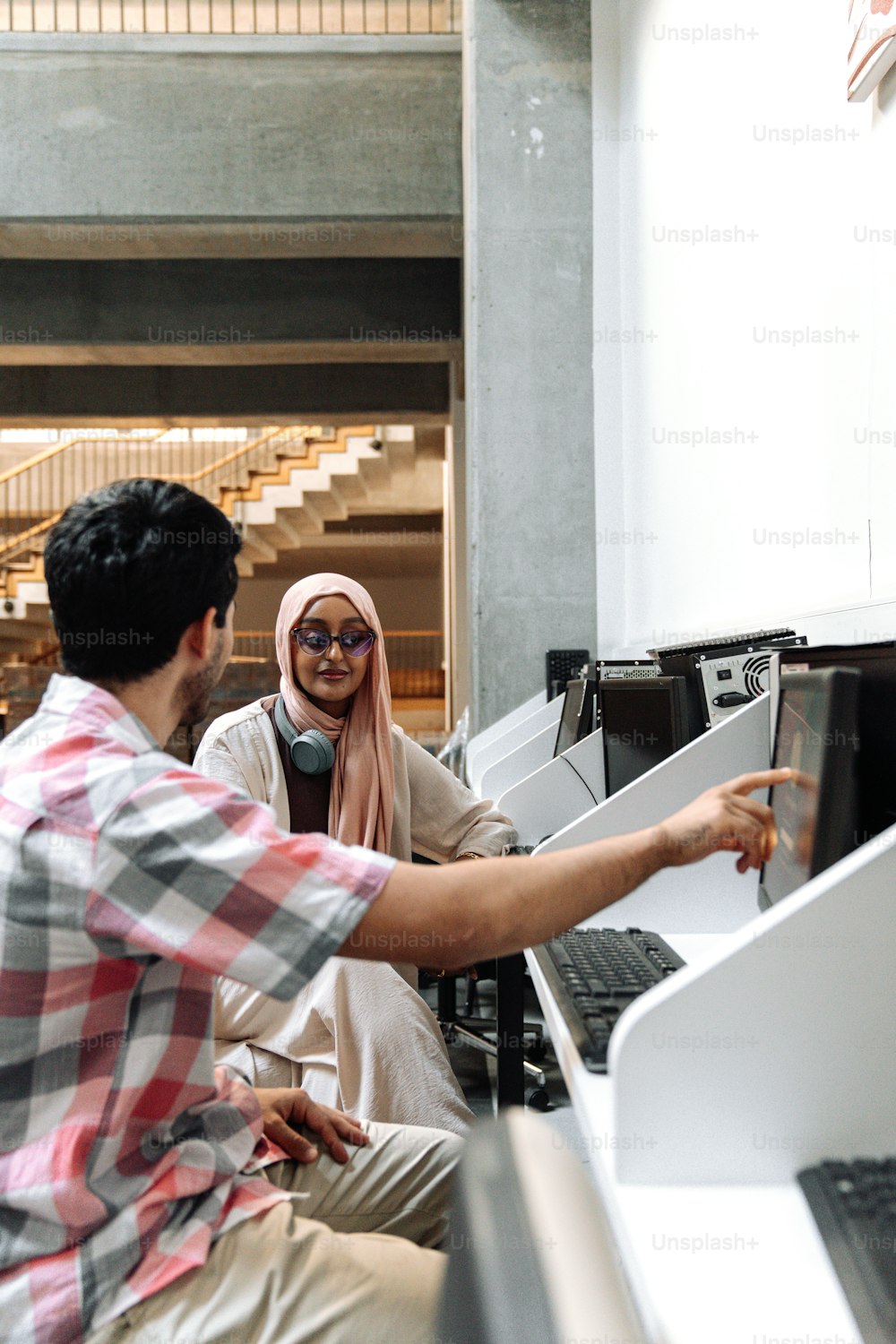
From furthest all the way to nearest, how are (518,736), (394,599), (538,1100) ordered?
(394,599) < (518,736) < (538,1100)

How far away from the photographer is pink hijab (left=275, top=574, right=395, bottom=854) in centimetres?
207

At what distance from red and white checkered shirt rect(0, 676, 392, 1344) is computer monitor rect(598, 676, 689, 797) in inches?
44.3

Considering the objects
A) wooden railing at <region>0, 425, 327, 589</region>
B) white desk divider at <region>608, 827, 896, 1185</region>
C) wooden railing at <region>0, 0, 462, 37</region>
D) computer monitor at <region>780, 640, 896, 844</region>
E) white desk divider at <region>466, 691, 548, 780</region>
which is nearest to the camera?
white desk divider at <region>608, 827, 896, 1185</region>

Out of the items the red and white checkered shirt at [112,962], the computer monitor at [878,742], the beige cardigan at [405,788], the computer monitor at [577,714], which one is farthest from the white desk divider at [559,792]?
the red and white checkered shirt at [112,962]

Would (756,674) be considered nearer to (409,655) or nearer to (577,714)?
(577,714)

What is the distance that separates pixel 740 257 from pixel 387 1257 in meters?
2.27

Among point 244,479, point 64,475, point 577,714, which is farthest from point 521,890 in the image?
point 64,475

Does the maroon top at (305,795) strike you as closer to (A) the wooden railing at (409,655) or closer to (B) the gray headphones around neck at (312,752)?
(B) the gray headphones around neck at (312,752)

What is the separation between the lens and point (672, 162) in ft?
10.8

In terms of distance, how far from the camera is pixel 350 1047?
5.60ft

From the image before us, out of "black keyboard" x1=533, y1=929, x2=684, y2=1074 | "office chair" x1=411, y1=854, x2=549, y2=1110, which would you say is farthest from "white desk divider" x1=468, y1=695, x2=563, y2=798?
"black keyboard" x1=533, y1=929, x2=684, y2=1074

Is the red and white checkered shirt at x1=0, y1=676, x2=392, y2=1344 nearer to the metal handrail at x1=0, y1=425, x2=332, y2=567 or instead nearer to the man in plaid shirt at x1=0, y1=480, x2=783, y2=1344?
the man in plaid shirt at x1=0, y1=480, x2=783, y2=1344

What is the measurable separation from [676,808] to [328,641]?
88 centimetres

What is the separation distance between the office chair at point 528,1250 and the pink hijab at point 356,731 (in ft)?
4.58
